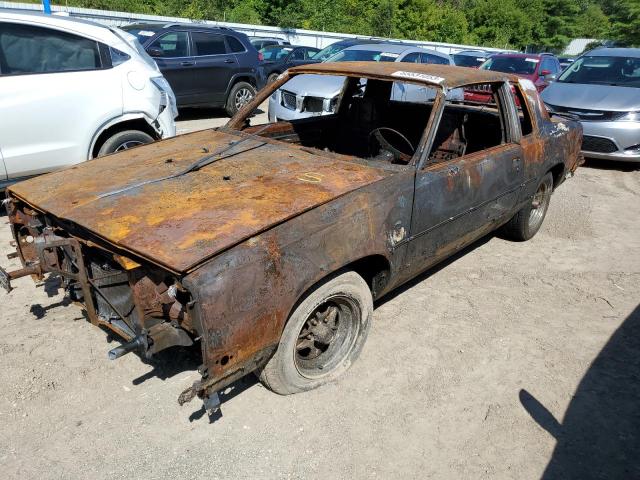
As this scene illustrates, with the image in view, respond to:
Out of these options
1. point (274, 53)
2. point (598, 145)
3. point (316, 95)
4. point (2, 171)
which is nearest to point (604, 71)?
point (598, 145)

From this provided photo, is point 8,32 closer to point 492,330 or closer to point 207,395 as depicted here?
point 207,395

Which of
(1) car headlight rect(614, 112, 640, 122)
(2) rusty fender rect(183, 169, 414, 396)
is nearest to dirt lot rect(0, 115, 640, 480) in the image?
(2) rusty fender rect(183, 169, 414, 396)

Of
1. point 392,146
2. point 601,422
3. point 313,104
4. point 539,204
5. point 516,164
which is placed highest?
point 392,146

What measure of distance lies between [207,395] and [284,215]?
2.93 ft

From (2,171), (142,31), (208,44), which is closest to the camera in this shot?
(2,171)

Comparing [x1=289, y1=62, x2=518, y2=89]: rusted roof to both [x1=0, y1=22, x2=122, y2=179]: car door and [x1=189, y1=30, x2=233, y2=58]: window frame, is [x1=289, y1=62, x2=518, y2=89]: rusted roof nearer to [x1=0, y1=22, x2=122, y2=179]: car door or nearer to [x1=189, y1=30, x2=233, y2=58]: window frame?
[x1=0, y1=22, x2=122, y2=179]: car door

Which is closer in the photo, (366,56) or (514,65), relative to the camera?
(366,56)

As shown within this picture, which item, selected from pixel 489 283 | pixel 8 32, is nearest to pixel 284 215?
pixel 489 283

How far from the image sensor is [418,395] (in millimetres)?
2955

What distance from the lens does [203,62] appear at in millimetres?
9727

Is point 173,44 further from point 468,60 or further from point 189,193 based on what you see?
point 468,60

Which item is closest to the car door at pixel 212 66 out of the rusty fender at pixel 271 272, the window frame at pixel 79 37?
the window frame at pixel 79 37

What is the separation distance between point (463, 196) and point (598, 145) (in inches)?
215

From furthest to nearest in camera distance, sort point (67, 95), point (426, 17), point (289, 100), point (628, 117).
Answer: point (426, 17)
point (289, 100)
point (628, 117)
point (67, 95)
